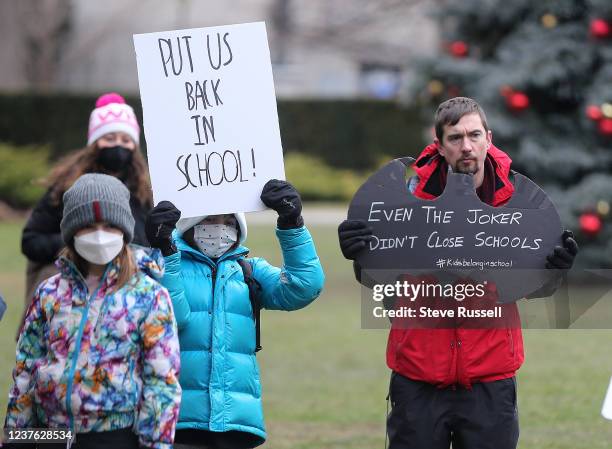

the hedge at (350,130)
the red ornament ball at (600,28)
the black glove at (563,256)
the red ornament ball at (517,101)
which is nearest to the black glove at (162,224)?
the black glove at (563,256)

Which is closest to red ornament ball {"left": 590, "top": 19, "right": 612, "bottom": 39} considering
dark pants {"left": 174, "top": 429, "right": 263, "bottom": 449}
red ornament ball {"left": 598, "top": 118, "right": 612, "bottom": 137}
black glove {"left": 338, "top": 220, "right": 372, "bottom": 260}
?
red ornament ball {"left": 598, "top": 118, "right": 612, "bottom": 137}

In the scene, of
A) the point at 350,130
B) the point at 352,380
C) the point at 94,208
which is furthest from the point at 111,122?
the point at 350,130

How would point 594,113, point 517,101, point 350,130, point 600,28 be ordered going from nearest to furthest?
1. point 594,113
2. point 600,28
3. point 517,101
4. point 350,130

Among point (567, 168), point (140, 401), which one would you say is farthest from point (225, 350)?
point (567, 168)

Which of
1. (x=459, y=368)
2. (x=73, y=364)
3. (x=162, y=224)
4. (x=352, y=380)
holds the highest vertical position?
(x=352, y=380)

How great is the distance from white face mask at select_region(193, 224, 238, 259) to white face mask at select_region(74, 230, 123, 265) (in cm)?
57

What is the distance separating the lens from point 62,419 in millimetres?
4328

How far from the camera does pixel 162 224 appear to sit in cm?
456

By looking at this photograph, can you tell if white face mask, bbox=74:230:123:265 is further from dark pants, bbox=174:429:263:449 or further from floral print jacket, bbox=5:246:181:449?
dark pants, bbox=174:429:263:449

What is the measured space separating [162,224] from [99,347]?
540 millimetres

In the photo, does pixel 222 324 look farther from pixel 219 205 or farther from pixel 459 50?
pixel 459 50

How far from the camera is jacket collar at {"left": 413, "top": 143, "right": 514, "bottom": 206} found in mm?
4789

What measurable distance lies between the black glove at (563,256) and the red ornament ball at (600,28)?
424 inches

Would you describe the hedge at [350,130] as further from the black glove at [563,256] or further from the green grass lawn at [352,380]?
the black glove at [563,256]
